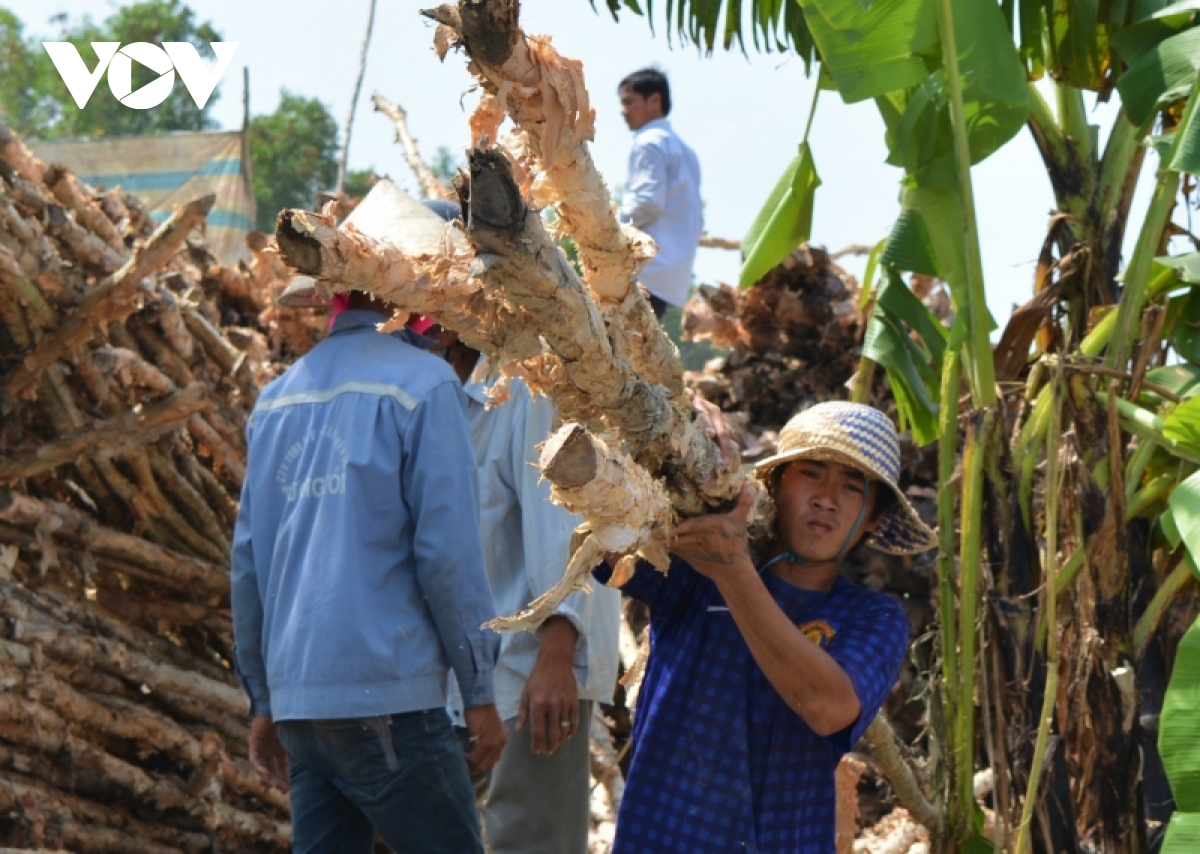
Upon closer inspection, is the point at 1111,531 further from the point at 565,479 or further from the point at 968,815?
the point at 565,479

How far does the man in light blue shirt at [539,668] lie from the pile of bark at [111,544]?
1478mm

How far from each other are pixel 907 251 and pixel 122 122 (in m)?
19.7

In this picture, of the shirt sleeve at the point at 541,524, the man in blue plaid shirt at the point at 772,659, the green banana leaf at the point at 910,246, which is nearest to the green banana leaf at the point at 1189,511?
the man in blue plaid shirt at the point at 772,659

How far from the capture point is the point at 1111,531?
3.81 m

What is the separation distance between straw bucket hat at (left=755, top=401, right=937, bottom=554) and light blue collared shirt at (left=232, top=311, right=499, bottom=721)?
0.69m

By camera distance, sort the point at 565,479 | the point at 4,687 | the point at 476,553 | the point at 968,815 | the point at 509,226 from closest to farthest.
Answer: the point at 509,226
the point at 565,479
the point at 476,553
the point at 968,815
the point at 4,687

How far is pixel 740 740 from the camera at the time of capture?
8.39 ft

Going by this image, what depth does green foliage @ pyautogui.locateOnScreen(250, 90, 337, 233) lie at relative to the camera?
2059 centimetres

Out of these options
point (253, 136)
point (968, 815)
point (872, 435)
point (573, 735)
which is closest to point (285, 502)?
point (573, 735)

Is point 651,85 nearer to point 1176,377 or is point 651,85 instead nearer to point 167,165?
point 1176,377

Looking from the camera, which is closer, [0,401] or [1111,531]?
[1111,531]

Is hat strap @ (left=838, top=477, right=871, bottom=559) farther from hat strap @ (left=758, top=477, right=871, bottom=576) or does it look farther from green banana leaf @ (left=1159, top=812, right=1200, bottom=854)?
green banana leaf @ (left=1159, top=812, right=1200, bottom=854)

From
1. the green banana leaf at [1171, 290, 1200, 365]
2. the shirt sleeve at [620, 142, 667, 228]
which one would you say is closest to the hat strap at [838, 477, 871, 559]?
the green banana leaf at [1171, 290, 1200, 365]

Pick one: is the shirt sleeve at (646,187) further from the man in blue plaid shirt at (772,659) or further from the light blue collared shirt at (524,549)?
the man in blue plaid shirt at (772,659)
